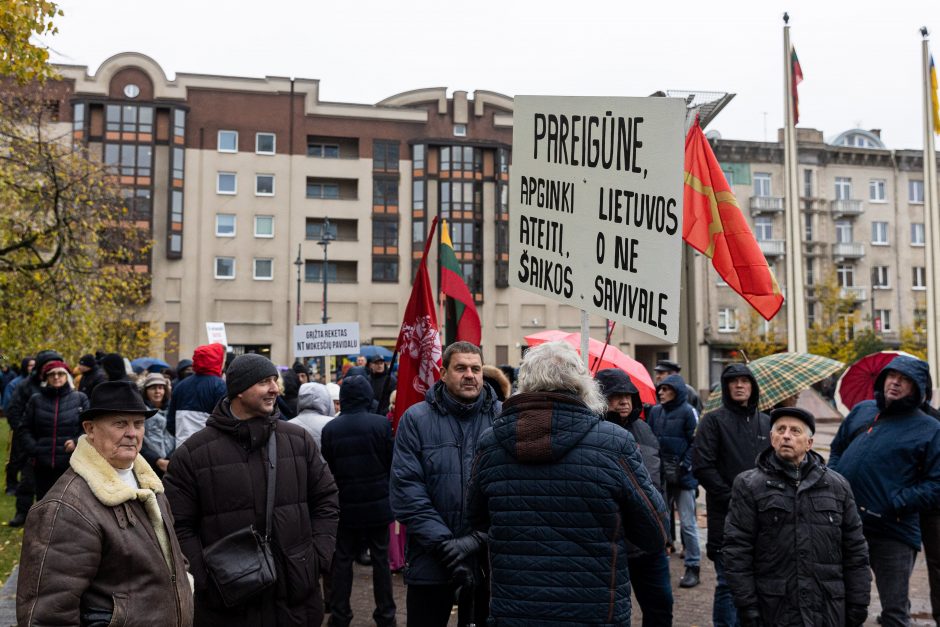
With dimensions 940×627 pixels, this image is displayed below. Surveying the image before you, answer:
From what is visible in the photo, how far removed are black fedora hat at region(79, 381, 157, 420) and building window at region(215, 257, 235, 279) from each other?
2109 inches

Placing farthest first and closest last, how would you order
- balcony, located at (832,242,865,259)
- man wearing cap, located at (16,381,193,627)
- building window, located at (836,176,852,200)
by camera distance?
building window, located at (836,176,852,200) < balcony, located at (832,242,865,259) < man wearing cap, located at (16,381,193,627)

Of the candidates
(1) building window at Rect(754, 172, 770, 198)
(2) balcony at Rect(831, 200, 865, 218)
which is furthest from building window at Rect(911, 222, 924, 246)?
(1) building window at Rect(754, 172, 770, 198)

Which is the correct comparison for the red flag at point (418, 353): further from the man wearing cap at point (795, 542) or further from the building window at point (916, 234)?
the building window at point (916, 234)

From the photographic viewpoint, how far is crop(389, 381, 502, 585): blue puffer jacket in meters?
4.58

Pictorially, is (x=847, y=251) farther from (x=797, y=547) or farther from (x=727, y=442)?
(x=797, y=547)

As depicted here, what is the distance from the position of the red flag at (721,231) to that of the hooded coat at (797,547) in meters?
2.50

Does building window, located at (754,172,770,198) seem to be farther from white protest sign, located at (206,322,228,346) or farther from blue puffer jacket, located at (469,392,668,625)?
blue puffer jacket, located at (469,392,668,625)

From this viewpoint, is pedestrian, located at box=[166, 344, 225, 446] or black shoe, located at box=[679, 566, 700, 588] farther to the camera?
black shoe, located at box=[679, 566, 700, 588]

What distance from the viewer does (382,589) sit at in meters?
6.92

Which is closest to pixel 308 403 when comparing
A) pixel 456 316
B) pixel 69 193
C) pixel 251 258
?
pixel 456 316

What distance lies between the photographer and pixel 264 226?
185 feet

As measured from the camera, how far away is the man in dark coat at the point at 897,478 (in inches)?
218

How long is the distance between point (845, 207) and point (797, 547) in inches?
2435

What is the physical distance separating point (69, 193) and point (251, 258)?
41983 millimetres
